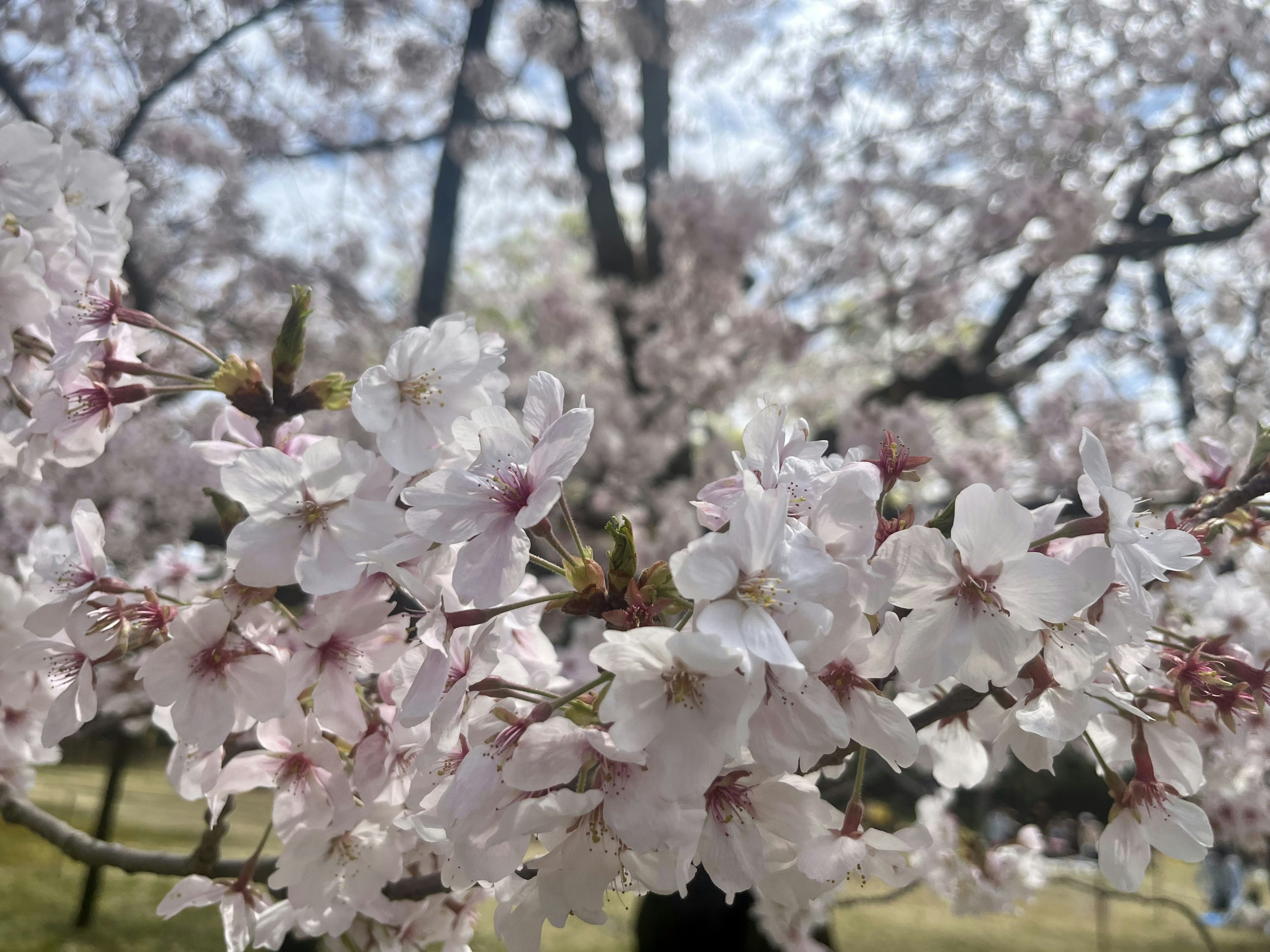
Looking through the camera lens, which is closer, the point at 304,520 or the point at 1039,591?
the point at 1039,591

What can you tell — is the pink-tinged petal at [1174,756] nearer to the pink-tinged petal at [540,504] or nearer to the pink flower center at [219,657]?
the pink-tinged petal at [540,504]

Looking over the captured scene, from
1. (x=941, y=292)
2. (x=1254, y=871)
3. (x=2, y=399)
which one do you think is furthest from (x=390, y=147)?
(x=1254, y=871)

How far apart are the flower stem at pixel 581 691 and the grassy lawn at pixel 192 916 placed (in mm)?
3102

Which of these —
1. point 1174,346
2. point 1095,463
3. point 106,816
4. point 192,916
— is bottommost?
point 192,916

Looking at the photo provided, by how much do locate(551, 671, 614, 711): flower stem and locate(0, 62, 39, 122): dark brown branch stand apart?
4287 mm

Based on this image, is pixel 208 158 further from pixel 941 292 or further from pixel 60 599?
pixel 60 599

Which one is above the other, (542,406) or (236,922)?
(542,406)

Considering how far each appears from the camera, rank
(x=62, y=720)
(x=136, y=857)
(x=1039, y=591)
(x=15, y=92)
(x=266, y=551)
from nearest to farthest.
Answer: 1. (x=1039, y=591)
2. (x=266, y=551)
3. (x=62, y=720)
4. (x=136, y=857)
5. (x=15, y=92)

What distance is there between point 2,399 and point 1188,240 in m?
4.34

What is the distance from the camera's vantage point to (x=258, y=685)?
31.6 inches

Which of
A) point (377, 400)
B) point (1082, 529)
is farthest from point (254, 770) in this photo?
point (1082, 529)

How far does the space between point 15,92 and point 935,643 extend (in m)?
4.63

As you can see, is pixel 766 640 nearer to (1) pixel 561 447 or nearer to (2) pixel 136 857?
(1) pixel 561 447

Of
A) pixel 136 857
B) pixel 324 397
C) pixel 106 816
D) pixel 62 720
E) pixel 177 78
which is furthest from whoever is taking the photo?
pixel 106 816
